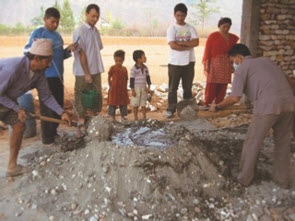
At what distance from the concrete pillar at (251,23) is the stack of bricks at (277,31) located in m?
0.11

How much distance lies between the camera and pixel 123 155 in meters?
3.64

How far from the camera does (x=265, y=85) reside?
11.5ft

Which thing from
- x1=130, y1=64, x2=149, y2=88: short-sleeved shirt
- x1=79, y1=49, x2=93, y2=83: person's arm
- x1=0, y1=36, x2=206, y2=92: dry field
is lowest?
x1=0, y1=36, x2=206, y2=92: dry field

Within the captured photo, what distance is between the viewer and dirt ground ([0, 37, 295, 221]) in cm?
332

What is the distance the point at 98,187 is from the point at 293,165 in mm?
2262

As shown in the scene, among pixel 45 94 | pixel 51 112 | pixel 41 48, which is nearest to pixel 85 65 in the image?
pixel 51 112

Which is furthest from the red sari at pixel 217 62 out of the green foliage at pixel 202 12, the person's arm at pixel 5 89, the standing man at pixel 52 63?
the green foliage at pixel 202 12

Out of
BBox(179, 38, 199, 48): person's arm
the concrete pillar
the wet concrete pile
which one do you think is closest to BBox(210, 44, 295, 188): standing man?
the wet concrete pile

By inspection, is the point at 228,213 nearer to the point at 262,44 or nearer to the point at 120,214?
the point at 120,214

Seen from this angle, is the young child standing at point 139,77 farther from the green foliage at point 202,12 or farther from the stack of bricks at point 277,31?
the green foliage at point 202,12

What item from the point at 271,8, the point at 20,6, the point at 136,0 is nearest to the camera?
the point at 271,8

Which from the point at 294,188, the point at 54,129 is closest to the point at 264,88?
the point at 294,188

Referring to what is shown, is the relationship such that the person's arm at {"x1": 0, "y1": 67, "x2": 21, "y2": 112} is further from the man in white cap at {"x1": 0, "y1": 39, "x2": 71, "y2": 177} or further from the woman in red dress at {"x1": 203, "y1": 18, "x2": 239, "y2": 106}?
the woman in red dress at {"x1": 203, "y1": 18, "x2": 239, "y2": 106}

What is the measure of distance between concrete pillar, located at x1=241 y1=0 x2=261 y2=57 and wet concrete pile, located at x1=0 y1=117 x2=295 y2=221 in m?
3.47
